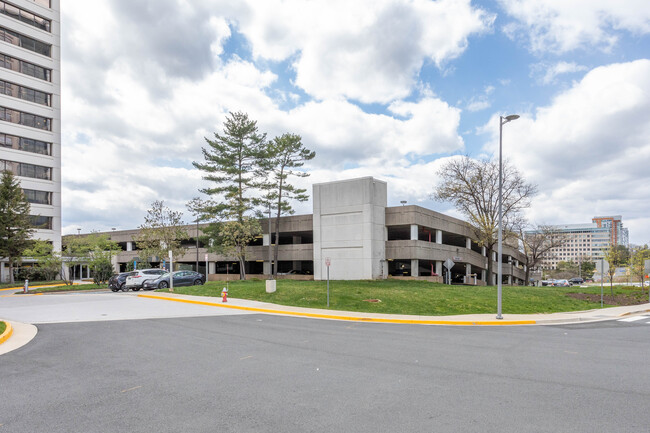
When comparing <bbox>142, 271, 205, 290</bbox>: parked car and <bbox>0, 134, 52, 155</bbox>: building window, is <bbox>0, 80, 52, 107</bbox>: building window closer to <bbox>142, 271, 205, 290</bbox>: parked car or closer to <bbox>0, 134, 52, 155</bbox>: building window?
<bbox>0, 134, 52, 155</bbox>: building window

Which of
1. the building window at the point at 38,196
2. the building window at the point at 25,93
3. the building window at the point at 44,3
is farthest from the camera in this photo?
the building window at the point at 44,3

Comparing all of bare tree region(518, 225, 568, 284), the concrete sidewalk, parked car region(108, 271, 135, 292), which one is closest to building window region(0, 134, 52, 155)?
parked car region(108, 271, 135, 292)

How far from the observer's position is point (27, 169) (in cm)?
4938

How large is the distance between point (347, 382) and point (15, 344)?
960 centimetres

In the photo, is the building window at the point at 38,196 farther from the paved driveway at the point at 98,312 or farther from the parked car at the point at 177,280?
the paved driveway at the point at 98,312

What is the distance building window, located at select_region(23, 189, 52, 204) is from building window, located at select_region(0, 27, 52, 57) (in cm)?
1836

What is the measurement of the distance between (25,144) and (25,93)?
257 inches

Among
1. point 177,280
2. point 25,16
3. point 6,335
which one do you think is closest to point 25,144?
point 25,16

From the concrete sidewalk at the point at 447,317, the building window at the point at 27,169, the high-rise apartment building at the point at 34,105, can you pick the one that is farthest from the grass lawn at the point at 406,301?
the building window at the point at 27,169

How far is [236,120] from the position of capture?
4253cm

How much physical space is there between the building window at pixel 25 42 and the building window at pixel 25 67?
6.72ft

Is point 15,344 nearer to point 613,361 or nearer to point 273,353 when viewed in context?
point 273,353

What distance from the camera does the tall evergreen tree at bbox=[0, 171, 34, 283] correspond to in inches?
1625

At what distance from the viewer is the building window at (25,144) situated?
47.5 m
